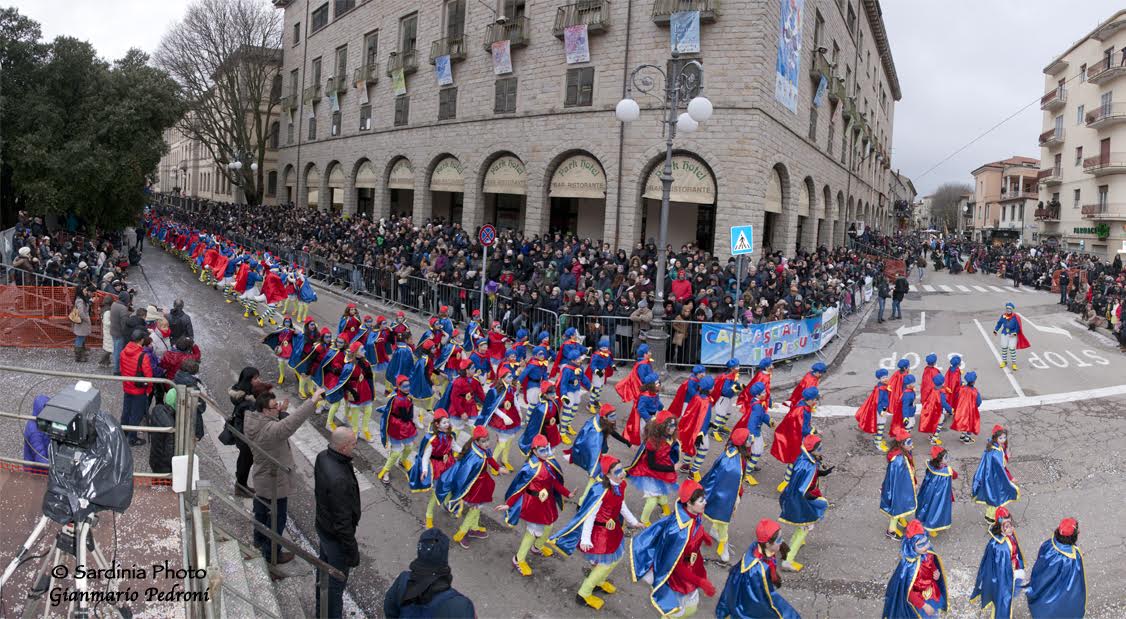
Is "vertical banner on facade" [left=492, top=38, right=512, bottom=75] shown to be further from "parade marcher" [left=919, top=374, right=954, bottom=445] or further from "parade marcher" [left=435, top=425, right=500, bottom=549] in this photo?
"parade marcher" [left=435, top=425, right=500, bottom=549]

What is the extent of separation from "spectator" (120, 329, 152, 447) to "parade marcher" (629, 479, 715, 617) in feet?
19.7

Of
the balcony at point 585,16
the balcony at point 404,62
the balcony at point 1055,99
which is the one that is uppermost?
the balcony at point 1055,99

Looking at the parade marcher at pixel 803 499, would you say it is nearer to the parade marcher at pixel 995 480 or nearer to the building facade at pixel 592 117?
the parade marcher at pixel 995 480

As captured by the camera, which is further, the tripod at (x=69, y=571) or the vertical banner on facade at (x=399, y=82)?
the vertical banner on facade at (x=399, y=82)

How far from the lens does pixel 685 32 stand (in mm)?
21016

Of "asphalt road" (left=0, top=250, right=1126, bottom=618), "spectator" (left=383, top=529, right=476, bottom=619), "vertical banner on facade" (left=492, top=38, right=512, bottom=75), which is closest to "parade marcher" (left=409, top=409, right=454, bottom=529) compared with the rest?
"asphalt road" (left=0, top=250, right=1126, bottom=618)

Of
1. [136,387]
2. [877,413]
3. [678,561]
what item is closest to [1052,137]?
[877,413]

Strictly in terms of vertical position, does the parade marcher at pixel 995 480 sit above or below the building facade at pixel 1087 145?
below

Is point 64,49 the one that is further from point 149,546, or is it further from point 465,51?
point 149,546

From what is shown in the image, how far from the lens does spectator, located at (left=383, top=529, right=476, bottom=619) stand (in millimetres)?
4066

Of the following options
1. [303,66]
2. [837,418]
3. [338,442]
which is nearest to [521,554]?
[338,442]

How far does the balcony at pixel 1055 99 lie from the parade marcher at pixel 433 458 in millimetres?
56416

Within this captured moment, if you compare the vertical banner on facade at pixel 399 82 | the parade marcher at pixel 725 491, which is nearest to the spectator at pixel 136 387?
the parade marcher at pixel 725 491

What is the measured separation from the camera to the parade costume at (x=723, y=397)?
11.1 m
